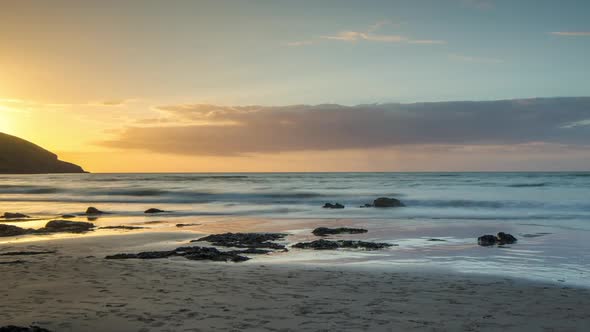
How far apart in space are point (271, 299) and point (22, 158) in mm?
192267

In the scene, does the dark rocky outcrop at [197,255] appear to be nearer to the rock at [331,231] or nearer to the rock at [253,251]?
the rock at [253,251]

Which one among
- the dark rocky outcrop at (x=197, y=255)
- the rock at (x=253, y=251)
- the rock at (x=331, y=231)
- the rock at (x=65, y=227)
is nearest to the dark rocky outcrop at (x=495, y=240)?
the rock at (x=331, y=231)

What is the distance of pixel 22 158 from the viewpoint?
174625 mm

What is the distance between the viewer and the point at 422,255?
12797 millimetres

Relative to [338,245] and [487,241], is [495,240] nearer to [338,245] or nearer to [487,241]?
[487,241]

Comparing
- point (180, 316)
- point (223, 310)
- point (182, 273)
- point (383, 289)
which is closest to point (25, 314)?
point (180, 316)

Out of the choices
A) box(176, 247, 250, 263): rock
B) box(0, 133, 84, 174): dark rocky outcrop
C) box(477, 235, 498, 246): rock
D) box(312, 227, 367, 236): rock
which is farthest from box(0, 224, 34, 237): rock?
box(0, 133, 84, 174): dark rocky outcrop

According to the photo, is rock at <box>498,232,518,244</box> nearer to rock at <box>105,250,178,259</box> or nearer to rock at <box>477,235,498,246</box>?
rock at <box>477,235,498,246</box>

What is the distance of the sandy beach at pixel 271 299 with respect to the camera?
657cm

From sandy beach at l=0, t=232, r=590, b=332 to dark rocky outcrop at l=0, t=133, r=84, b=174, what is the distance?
18406 cm

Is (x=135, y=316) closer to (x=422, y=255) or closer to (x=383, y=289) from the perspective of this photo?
(x=383, y=289)

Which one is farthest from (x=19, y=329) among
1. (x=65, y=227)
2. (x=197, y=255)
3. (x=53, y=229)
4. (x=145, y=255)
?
(x=65, y=227)

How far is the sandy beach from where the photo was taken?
6.57 m

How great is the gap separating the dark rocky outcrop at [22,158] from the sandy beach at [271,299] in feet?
604
